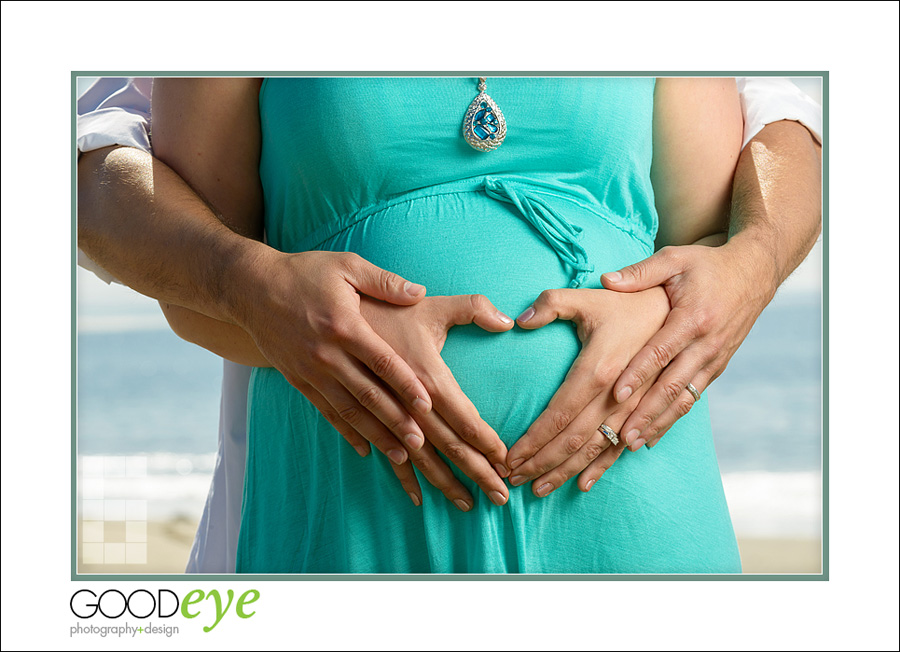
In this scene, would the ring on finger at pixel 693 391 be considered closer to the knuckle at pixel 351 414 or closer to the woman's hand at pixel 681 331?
the woman's hand at pixel 681 331

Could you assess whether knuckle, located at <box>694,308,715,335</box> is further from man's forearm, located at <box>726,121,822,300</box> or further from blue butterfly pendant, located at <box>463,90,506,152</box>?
blue butterfly pendant, located at <box>463,90,506,152</box>

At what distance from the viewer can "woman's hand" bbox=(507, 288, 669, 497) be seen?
0.73 m

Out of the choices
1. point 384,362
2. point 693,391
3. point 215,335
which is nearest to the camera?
point 384,362

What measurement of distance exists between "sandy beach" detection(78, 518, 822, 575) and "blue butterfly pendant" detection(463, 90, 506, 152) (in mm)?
632

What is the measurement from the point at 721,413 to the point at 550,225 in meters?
0.46

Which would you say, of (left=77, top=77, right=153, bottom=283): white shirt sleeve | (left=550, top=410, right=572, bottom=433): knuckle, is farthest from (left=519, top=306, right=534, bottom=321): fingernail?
(left=77, top=77, right=153, bottom=283): white shirt sleeve

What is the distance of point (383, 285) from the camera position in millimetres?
719

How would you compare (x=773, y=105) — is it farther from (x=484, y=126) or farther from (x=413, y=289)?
(x=413, y=289)

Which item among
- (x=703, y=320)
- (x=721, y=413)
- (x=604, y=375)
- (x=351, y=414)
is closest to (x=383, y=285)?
(x=351, y=414)

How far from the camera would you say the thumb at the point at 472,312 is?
0.73 m

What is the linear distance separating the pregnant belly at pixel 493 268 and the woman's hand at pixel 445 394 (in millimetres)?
24

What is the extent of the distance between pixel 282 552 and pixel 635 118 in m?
0.69

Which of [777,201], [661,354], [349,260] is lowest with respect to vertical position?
[661,354]

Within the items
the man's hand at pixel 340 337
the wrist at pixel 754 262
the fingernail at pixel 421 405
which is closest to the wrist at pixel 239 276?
the man's hand at pixel 340 337
